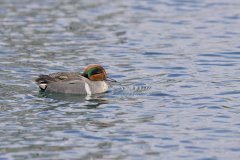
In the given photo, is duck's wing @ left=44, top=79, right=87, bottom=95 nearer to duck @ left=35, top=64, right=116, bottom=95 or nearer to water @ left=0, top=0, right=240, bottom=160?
duck @ left=35, top=64, right=116, bottom=95

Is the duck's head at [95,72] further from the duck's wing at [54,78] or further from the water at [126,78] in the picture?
the water at [126,78]

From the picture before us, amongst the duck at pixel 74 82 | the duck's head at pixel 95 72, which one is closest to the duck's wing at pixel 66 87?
the duck at pixel 74 82

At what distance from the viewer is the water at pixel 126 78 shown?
496 inches

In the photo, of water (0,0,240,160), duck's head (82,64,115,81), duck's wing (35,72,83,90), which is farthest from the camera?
duck's head (82,64,115,81)

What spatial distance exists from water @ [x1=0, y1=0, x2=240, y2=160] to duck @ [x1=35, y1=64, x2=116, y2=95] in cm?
22

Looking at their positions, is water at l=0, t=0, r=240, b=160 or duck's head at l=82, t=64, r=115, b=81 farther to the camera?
duck's head at l=82, t=64, r=115, b=81

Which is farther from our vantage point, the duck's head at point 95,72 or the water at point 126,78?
the duck's head at point 95,72

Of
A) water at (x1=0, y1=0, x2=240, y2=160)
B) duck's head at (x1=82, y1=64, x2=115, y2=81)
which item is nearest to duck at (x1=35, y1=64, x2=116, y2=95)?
duck's head at (x1=82, y1=64, x2=115, y2=81)

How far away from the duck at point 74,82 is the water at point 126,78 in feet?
0.72

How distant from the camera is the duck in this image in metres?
16.4

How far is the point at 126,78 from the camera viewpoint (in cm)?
1764

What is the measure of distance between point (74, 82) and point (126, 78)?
1.56 meters

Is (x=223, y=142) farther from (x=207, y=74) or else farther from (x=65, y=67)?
(x=65, y=67)

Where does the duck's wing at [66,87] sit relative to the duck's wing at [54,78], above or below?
below
